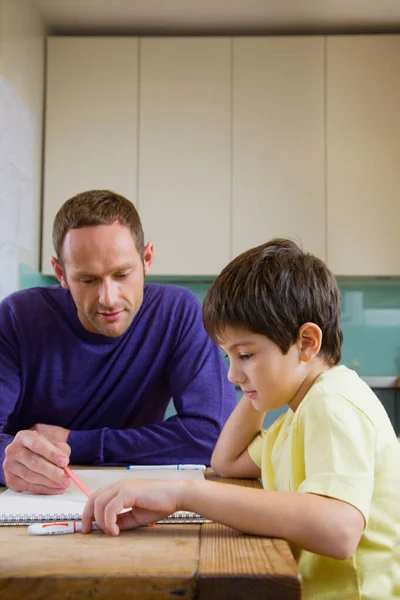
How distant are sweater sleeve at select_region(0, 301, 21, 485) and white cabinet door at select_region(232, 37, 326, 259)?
6.46 feet

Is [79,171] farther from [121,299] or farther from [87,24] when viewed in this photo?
[121,299]

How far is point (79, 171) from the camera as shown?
3.47m

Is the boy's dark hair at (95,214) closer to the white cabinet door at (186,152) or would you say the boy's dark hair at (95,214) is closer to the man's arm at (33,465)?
the man's arm at (33,465)

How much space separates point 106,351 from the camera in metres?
1.55

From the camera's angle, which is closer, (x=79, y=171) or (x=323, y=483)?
(x=323, y=483)

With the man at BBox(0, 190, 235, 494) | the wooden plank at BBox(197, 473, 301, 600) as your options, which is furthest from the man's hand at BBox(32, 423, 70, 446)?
the wooden plank at BBox(197, 473, 301, 600)

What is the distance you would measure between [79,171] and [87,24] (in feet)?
2.35

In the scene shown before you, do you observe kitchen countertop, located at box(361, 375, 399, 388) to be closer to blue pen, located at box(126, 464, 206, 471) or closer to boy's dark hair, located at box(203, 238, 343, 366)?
blue pen, located at box(126, 464, 206, 471)

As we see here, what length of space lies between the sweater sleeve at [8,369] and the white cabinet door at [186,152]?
6.16ft

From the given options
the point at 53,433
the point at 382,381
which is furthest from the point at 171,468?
the point at 382,381

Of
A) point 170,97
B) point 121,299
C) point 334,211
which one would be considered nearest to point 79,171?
point 170,97

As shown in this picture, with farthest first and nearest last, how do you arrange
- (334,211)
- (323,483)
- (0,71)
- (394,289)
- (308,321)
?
(394,289), (334,211), (0,71), (308,321), (323,483)

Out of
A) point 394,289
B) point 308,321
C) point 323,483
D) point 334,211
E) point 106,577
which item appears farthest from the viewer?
point 394,289

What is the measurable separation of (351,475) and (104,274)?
2.64 ft
